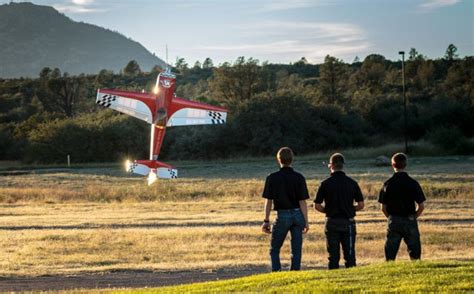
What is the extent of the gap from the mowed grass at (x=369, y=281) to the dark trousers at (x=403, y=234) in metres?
0.75

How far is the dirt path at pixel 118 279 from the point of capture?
49.8 ft

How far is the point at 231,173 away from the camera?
59500mm

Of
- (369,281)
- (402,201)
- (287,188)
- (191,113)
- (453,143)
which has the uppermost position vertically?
(191,113)

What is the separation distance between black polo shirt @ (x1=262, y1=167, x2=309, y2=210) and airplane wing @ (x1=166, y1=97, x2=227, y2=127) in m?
13.1

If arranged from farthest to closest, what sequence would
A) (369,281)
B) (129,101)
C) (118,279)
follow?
1. (129,101)
2. (118,279)
3. (369,281)

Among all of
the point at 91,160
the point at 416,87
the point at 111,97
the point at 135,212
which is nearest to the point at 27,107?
the point at 91,160

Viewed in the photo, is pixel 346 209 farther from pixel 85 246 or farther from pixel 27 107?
pixel 27 107

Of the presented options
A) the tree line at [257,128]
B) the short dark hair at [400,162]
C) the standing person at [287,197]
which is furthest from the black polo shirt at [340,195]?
the tree line at [257,128]

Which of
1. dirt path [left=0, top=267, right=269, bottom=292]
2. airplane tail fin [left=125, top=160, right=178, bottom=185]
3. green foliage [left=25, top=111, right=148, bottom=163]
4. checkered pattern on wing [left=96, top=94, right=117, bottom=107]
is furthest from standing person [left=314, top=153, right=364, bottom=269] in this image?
green foliage [left=25, top=111, right=148, bottom=163]

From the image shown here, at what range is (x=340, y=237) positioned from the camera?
510 inches

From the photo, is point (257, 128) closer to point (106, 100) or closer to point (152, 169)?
point (152, 169)

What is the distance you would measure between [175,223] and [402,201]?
691 inches

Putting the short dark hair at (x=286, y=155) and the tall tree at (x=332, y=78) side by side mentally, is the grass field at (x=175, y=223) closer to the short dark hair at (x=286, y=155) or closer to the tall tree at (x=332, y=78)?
the short dark hair at (x=286, y=155)

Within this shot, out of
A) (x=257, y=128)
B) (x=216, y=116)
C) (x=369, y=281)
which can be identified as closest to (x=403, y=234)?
(x=369, y=281)
